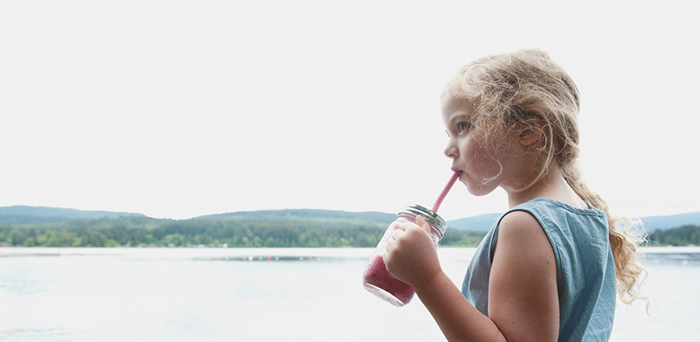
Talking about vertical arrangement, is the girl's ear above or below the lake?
above

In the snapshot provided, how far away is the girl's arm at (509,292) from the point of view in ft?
1.90

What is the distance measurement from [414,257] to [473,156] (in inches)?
6.4

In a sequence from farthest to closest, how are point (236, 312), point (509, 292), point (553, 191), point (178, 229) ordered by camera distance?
point (178, 229)
point (236, 312)
point (553, 191)
point (509, 292)

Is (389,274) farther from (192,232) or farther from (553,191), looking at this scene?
(192,232)

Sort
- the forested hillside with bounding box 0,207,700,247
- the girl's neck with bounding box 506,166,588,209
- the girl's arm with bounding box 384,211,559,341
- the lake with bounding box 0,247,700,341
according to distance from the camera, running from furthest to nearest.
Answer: the forested hillside with bounding box 0,207,700,247 < the lake with bounding box 0,247,700,341 < the girl's neck with bounding box 506,166,588,209 < the girl's arm with bounding box 384,211,559,341

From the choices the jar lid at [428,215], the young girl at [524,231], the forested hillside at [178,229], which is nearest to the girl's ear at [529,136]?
the young girl at [524,231]

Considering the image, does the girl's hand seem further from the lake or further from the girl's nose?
the lake

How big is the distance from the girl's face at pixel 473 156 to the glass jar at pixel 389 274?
0.22 ft

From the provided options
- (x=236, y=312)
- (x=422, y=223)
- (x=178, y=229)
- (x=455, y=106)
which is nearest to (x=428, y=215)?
(x=422, y=223)

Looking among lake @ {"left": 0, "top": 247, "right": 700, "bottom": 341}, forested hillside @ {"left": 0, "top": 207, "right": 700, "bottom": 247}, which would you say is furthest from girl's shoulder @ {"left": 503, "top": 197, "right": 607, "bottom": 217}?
forested hillside @ {"left": 0, "top": 207, "right": 700, "bottom": 247}

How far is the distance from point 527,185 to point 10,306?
6613 millimetres

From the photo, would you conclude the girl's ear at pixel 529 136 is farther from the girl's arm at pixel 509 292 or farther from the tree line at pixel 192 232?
the tree line at pixel 192 232

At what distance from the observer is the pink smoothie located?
73cm

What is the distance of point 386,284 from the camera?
2.39 ft
